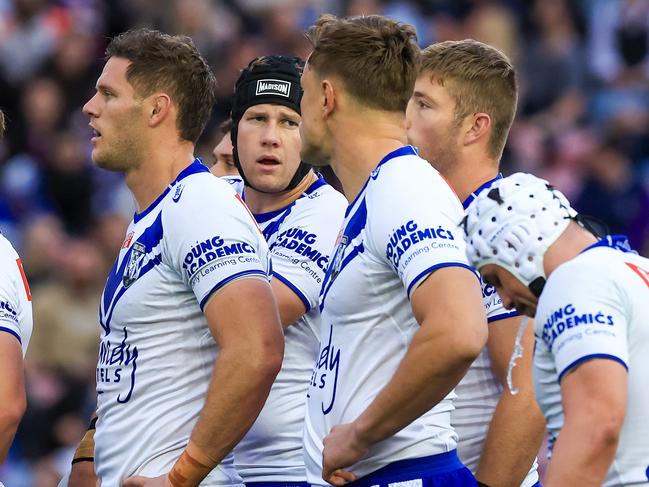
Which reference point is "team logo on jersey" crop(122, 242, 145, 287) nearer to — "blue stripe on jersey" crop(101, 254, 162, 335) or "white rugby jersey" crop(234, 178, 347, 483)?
"blue stripe on jersey" crop(101, 254, 162, 335)

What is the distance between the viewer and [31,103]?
13164 mm

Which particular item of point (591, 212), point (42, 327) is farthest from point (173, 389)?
point (591, 212)

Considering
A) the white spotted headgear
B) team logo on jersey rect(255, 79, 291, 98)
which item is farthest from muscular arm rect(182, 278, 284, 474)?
team logo on jersey rect(255, 79, 291, 98)

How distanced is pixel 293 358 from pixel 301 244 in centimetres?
47

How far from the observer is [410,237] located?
438 cm

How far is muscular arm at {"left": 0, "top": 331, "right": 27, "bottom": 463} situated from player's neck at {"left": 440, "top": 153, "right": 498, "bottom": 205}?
1825 mm

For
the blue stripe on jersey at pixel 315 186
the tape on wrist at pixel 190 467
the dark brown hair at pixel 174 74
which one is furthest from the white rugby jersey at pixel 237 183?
the tape on wrist at pixel 190 467

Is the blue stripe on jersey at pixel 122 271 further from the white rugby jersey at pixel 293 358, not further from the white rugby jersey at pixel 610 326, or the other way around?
the white rugby jersey at pixel 610 326

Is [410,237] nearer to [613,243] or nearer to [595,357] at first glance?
[613,243]

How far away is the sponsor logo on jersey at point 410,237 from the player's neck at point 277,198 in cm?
167

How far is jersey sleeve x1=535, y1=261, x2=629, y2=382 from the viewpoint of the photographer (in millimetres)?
3713

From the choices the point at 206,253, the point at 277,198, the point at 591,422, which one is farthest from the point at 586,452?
the point at 277,198

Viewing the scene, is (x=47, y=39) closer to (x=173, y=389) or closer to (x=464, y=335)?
(x=173, y=389)

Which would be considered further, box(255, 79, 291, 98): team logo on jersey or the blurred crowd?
the blurred crowd
